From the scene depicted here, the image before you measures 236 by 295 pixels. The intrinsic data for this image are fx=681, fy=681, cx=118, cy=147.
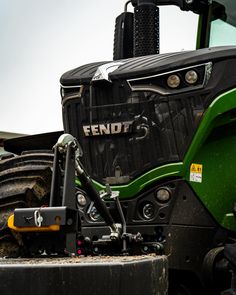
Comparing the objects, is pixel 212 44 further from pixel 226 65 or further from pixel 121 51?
pixel 226 65

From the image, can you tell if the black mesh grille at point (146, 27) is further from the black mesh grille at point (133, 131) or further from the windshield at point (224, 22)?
the windshield at point (224, 22)

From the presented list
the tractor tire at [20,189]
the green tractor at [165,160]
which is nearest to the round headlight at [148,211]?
the green tractor at [165,160]

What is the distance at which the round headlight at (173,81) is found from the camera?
13.0 feet

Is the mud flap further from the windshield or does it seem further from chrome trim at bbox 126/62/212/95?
the windshield

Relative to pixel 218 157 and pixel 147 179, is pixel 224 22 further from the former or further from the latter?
pixel 147 179

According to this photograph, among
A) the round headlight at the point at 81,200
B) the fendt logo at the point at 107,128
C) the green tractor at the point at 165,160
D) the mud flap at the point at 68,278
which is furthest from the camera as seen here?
the round headlight at the point at 81,200

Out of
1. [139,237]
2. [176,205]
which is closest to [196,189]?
[176,205]

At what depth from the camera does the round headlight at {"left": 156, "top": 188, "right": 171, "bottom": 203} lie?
3961 mm

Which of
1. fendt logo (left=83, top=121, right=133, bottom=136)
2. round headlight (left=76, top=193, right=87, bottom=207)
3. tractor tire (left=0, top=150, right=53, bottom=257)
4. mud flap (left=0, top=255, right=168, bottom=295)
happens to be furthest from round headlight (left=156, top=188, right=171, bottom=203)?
mud flap (left=0, top=255, right=168, bottom=295)

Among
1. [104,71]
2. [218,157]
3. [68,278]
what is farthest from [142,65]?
[68,278]

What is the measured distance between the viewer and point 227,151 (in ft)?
13.4

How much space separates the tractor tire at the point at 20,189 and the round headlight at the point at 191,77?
49.3 inches

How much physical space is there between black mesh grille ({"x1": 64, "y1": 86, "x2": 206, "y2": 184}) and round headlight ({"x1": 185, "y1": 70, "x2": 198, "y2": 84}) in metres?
0.09

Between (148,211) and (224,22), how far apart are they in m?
1.76
